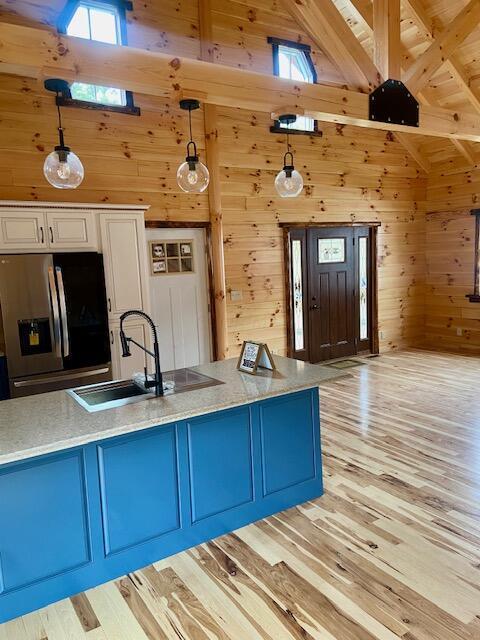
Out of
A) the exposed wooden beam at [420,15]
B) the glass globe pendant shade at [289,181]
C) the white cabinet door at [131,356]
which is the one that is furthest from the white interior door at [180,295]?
the exposed wooden beam at [420,15]

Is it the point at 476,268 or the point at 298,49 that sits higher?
the point at 298,49

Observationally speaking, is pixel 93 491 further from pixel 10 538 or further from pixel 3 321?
pixel 3 321

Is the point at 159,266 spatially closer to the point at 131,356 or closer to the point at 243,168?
the point at 131,356

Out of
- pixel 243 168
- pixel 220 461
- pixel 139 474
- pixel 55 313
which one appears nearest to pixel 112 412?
pixel 139 474

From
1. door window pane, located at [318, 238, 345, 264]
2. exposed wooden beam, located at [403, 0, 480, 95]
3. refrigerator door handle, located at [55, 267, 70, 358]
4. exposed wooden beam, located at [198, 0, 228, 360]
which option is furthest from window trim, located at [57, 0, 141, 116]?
door window pane, located at [318, 238, 345, 264]

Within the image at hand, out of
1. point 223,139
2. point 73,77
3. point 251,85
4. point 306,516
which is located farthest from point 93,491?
point 223,139

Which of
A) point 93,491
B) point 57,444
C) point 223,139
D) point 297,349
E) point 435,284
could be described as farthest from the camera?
point 435,284

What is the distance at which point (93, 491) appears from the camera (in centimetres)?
226

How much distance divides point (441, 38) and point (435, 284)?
13.5ft

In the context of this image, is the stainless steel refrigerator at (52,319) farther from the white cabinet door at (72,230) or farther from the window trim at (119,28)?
the window trim at (119,28)

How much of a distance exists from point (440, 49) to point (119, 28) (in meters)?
3.17

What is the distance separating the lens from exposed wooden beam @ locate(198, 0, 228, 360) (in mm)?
5398

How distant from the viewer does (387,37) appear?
159 inches

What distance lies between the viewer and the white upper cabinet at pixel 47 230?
12.7 ft
